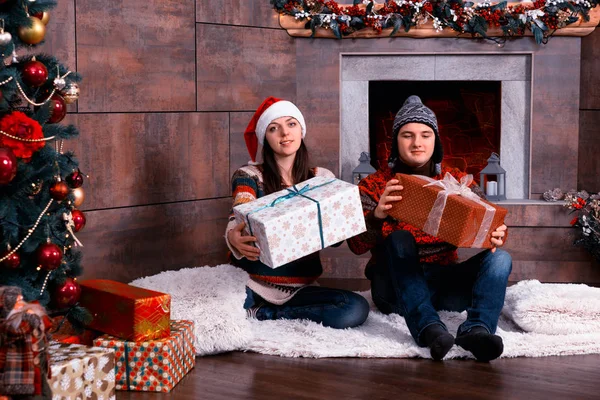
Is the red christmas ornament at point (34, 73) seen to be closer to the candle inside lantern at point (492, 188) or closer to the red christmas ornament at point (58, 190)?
the red christmas ornament at point (58, 190)

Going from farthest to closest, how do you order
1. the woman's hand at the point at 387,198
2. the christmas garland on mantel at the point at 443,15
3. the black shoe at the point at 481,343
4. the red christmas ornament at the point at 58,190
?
the christmas garland on mantel at the point at 443,15, the woman's hand at the point at 387,198, the black shoe at the point at 481,343, the red christmas ornament at the point at 58,190

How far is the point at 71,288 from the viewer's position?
218cm

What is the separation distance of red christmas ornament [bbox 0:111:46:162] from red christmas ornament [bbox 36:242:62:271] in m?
0.24

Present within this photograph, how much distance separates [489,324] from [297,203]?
75 cm

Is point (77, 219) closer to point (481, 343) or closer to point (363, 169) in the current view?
point (481, 343)

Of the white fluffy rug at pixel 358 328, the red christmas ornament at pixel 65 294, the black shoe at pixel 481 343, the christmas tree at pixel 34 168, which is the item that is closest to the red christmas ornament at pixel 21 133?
the christmas tree at pixel 34 168

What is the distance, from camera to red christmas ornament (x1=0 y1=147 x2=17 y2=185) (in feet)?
6.11

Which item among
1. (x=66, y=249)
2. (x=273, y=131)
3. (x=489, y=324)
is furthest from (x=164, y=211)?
(x=489, y=324)

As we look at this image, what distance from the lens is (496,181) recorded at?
14.3 ft

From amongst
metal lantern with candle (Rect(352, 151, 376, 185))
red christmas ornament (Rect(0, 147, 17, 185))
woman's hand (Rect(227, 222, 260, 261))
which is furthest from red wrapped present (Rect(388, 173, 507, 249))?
metal lantern with candle (Rect(352, 151, 376, 185))

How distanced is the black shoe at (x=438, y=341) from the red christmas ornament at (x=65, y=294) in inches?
43.7

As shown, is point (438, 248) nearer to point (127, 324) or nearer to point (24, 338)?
point (127, 324)

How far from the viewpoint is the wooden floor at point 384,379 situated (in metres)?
2.21

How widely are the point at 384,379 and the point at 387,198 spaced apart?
0.64 metres
